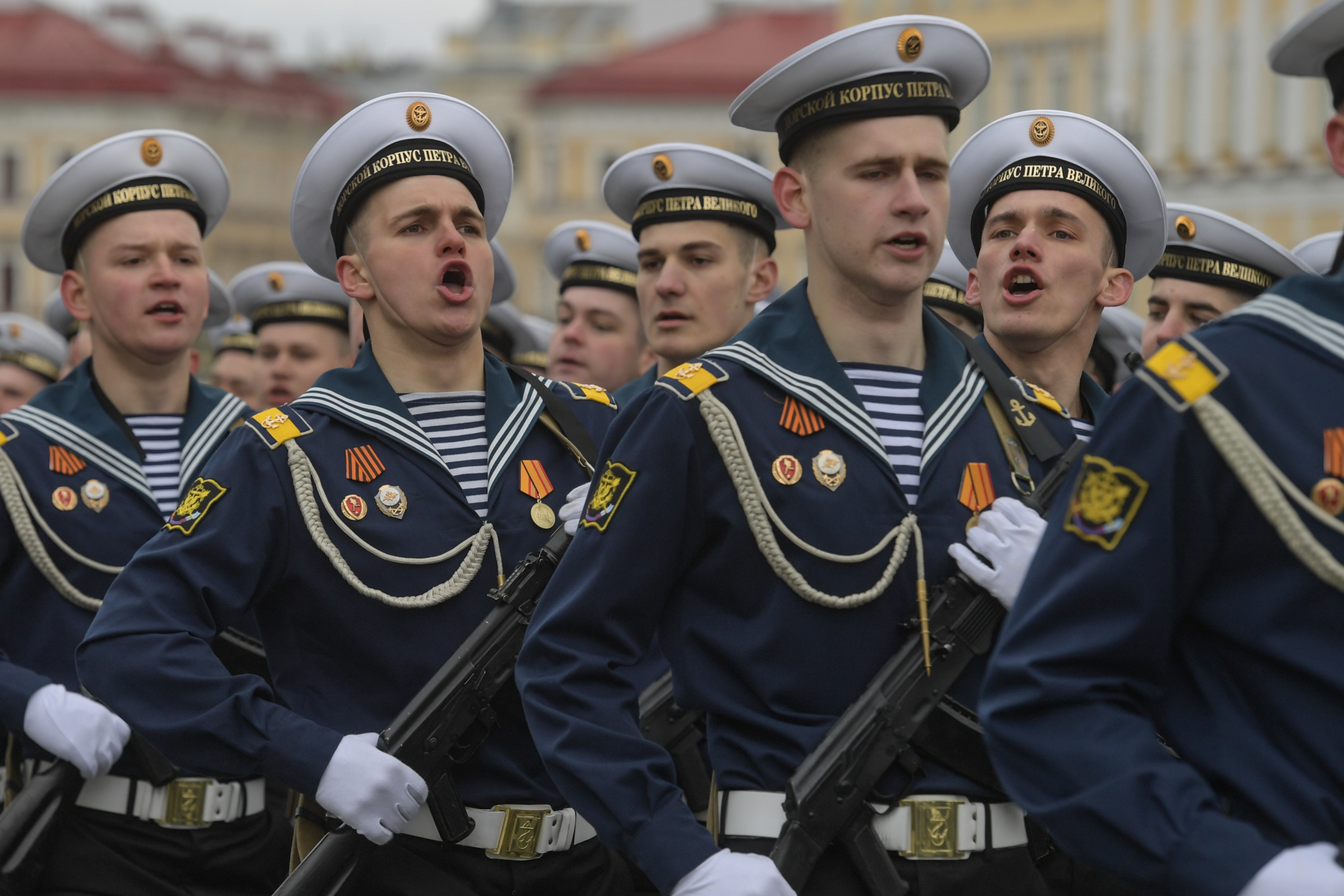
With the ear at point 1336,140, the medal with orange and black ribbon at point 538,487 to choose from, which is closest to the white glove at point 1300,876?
the ear at point 1336,140

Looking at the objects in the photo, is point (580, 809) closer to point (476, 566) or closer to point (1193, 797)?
point (476, 566)

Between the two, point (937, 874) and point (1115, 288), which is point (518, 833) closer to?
point (937, 874)

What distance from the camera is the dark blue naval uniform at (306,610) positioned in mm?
4121

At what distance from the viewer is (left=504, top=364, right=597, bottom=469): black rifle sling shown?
4.56 meters

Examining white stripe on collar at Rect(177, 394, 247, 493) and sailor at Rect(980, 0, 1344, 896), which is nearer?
sailor at Rect(980, 0, 1344, 896)

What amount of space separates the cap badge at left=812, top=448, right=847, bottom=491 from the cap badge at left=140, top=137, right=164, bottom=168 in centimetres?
293

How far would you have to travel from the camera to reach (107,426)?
5609 millimetres

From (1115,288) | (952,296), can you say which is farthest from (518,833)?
(952,296)

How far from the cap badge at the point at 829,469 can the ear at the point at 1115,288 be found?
4.78 ft

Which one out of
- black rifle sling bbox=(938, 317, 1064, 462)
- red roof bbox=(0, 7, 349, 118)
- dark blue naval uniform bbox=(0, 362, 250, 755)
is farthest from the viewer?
red roof bbox=(0, 7, 349, 118)

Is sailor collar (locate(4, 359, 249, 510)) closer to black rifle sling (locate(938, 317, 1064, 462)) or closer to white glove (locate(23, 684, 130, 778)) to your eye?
white glove (locate(23, 684, 130, 778))

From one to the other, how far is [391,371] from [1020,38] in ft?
163

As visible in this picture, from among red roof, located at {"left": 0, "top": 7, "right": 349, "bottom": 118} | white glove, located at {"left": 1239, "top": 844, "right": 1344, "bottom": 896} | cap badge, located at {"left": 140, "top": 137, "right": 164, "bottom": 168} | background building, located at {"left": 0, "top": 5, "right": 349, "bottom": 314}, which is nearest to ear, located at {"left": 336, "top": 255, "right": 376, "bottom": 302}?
cap badge, located at {"left": 140, "top": 137, "right": 164, "bottom": 168}

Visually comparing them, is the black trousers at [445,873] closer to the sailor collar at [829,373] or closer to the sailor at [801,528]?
the sailor at [801,528]
